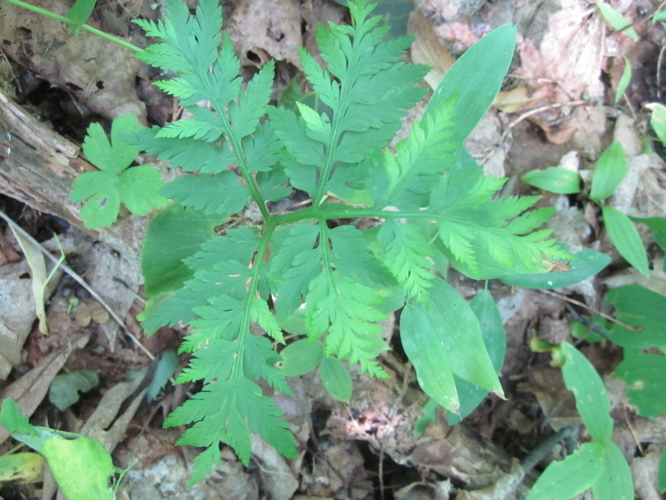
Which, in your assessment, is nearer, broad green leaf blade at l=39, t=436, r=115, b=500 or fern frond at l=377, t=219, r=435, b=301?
fern frond at l=377, t=219, r=435, b=301

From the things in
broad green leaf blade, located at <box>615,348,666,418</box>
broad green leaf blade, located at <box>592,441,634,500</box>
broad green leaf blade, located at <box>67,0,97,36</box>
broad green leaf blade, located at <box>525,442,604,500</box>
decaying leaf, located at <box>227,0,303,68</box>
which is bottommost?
broad green leaf blade, located at <box>592,441,634,500</box>

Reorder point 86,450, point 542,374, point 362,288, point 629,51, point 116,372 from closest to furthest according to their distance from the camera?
point 362,288, point 86,450, point 116,372, point 542,374, point 629,51

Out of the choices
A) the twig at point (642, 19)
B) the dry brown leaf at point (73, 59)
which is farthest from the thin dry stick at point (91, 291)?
the twig at point (642, 19)

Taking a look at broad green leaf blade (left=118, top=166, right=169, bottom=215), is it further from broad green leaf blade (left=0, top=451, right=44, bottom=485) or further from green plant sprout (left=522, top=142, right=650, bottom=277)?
green plant sprout (left=522, top=142, right=650, bottom=277)

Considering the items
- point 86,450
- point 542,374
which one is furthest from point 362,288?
point 542,374

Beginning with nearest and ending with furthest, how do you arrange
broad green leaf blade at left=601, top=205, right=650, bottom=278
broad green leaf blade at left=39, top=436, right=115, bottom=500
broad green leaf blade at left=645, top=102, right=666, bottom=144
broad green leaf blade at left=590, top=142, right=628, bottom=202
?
broad green leaf blade at left=39, top=436, right=115, bottom=500, broad green leaf blade at left=601, top=205, right=650, bottom=278, broad green leaf blade at left=590, top=142, right=628, bottom=202, broad green leaf blade at left=645, top=102, right=666, bottom=144

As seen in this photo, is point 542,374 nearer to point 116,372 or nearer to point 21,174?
point 116,372

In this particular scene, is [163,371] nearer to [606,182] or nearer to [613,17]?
[606,182]

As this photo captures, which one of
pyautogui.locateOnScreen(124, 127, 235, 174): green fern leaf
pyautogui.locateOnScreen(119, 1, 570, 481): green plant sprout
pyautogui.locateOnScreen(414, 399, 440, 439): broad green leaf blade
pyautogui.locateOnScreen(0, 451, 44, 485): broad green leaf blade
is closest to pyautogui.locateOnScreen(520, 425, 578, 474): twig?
pyautogui.locateOnScreen(414, 399, 440, 439): broad green leaf blade
